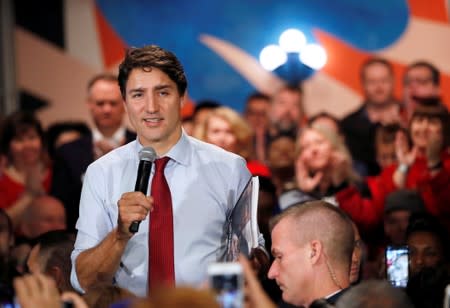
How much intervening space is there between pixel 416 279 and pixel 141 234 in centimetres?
127

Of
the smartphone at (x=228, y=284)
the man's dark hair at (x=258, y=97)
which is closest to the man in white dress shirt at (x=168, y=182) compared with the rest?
the smartphone at (x=228, y=284)

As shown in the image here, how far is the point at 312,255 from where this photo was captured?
3717 millimetres

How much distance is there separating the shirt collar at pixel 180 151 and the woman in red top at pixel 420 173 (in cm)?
209

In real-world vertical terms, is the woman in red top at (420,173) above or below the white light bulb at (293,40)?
below

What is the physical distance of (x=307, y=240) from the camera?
374 cm

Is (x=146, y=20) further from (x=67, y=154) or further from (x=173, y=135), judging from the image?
(x=173, y=135)

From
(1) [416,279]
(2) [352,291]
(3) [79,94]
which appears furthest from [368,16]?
(2) [352,291]

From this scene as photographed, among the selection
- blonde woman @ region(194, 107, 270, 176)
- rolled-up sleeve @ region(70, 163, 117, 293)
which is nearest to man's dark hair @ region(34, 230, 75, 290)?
rolled-up sleeve @ region(70, 163, 117, 293)

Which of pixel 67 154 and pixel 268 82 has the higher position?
pixel 268 82

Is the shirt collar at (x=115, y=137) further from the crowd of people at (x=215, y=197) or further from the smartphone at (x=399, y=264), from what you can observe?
the smartphone at (x=399, y=264)

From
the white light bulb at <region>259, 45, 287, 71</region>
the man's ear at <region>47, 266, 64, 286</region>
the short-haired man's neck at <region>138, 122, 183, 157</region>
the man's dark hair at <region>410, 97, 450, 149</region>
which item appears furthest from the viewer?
the white light bulb at <region>259, 45, 287, 71</region>

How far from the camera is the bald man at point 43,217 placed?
19.5 ft

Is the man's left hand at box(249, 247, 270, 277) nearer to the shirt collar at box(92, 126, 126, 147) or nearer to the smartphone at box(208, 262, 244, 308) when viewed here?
the smartphone at box(208, 262, 244, 308)

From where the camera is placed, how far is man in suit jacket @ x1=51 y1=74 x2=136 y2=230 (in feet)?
20.5
